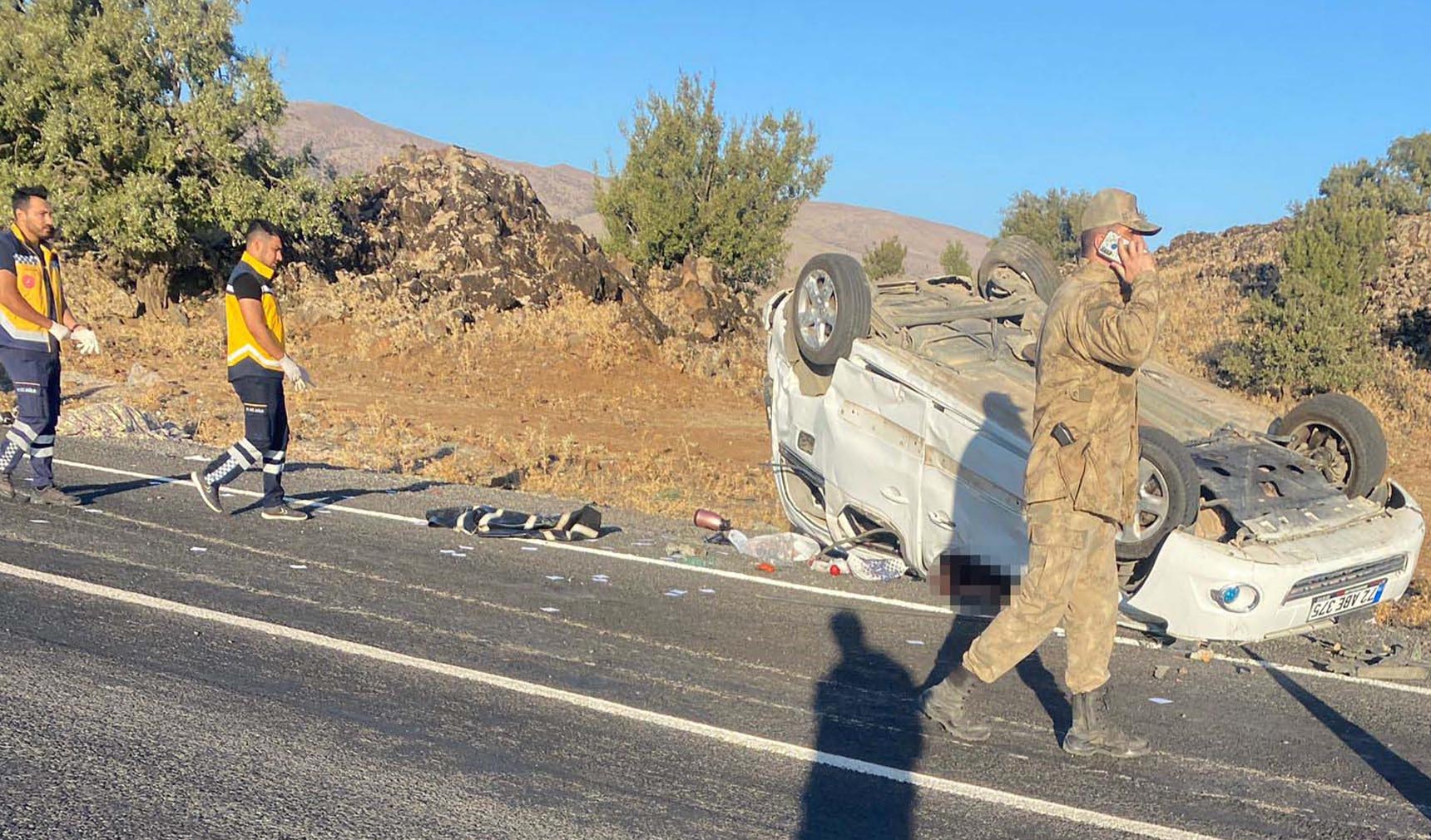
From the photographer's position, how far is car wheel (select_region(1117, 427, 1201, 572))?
5781 mm

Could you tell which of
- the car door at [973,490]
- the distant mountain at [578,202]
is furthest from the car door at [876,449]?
the distant mountain at [578,202]

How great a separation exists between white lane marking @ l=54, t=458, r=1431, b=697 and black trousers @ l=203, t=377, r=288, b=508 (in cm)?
54

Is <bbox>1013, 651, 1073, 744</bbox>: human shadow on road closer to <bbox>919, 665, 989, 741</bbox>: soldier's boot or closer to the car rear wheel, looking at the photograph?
<bbox>919, 665, 989, 741</bbox>: soldier's boot

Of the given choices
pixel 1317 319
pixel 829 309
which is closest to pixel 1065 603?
pixel 829 309

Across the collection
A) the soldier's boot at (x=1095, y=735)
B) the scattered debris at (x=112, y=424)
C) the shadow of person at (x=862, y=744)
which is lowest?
the shadow of person at (x=862, y=744)

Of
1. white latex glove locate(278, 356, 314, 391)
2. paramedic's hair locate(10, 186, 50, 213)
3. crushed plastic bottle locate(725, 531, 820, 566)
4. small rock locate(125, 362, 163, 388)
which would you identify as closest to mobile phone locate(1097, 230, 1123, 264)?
crushed plastic bottle locate(725, 531, 820, 566)

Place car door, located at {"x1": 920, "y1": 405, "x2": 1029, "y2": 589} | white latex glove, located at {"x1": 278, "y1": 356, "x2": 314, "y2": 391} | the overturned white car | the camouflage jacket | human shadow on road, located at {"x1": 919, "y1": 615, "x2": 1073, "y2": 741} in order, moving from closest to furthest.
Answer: the camouflage jacket, human shadow on road, located at {"x1": 919, "y1": 615, "x2": 1073, "y2": 741}, the overturned white car, car door, located at {"x1": 920, "y1": 405, "x2": 1029, "y2": 589}, white latex glove, located at {"x1": 278, "y1": 356, "x2": 314, "y2": 391}

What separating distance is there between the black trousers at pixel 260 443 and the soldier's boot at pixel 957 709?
5.14 meters

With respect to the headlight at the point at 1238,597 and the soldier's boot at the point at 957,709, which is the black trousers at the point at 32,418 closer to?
the soldier's boot at the point at 957,709

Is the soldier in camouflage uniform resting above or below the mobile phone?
below

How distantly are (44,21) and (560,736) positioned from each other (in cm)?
1989

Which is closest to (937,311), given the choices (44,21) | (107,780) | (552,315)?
(107,780)

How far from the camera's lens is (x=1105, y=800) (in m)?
4.19

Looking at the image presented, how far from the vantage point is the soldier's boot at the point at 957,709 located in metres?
4.73
